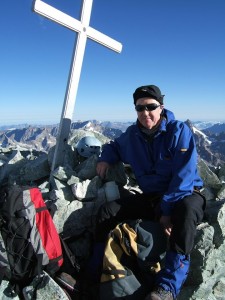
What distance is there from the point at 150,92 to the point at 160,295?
3879 mm

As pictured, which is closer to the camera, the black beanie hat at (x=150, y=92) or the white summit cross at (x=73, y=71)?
the black beanie hat at (x=150, y=92)

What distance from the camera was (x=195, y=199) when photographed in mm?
5457

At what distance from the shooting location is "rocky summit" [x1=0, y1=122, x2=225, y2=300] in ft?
17.9

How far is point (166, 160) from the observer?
6105 millimetres

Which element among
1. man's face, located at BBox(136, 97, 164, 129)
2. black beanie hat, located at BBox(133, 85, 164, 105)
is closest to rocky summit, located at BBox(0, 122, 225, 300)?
man's face, located at BBox(136, 97, 164, 129)

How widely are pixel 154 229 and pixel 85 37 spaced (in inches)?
228

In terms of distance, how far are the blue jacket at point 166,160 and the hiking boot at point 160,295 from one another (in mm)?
1410

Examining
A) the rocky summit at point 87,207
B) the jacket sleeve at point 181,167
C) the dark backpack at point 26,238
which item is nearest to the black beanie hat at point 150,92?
the jacket sleeve at point 181,167

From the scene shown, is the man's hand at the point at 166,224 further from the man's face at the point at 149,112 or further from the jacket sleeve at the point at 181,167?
the man's face at the point at 149,112

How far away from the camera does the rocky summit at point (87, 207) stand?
17.9 ft

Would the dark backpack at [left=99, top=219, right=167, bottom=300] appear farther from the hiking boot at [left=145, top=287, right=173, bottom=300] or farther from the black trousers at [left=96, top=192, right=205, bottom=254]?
the black trousers at [left=96, top=192, right=205, bottom=254]

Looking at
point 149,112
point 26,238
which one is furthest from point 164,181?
point 26,238

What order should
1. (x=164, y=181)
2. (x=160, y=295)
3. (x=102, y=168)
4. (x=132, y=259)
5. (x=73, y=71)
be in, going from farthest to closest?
(x=73, y=71), (x=102, y=168), (x=164, y=181), (x=132, y=259), (x=160, y=295)

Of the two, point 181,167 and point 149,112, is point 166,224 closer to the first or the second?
point 181,167
